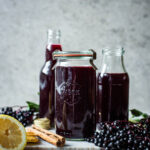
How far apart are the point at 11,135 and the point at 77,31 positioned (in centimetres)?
155

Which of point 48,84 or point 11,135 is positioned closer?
point 11,135

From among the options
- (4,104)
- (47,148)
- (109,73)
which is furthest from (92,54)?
(4,104)

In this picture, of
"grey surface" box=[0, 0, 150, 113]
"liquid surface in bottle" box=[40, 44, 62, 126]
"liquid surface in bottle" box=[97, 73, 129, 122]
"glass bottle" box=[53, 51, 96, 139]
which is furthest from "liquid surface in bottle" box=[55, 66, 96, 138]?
"grey surface" box=[0, 0, 150, 113]

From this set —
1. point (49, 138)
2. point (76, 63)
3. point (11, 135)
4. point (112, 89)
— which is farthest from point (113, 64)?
point (11, 135)

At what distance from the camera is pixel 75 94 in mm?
932

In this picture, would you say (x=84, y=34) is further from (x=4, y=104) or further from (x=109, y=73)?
(x=109, y=73)

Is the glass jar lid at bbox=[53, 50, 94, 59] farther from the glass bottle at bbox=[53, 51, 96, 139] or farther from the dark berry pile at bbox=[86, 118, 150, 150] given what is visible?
the dark berry pile at bbox=[86, 118, 150, 150]

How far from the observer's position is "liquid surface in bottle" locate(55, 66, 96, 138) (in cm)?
93

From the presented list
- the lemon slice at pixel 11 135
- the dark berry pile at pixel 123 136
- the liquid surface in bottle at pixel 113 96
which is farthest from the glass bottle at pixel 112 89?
the lemon slice at pixel 11 135

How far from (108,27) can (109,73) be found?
1.22m

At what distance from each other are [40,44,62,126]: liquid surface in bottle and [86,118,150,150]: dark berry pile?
1.10ft

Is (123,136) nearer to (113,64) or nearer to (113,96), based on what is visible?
(113,96)

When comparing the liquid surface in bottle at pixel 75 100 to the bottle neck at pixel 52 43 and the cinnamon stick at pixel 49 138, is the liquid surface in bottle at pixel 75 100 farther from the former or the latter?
the bottle neck at pixel 52 43

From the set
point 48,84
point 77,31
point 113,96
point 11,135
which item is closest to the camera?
point 11,135
